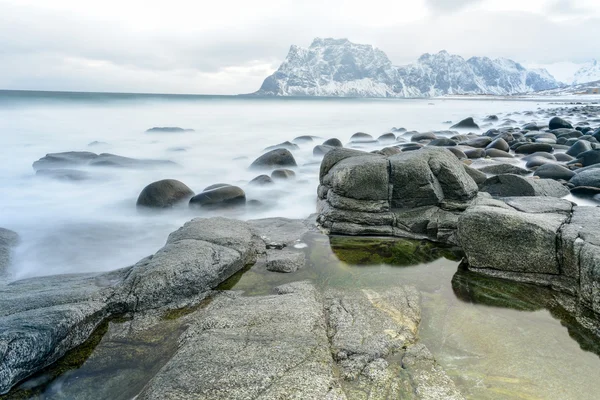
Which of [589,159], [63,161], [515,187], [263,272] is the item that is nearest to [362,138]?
[589,159]

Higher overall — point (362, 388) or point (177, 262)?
point (177, 262)

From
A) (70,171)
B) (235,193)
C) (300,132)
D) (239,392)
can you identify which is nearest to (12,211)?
(70,171)

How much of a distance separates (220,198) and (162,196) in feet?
4.45

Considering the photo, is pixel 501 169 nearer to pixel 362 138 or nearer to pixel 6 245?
pixel 6 245

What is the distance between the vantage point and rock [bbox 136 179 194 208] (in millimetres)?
8578

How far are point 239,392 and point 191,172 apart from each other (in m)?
12.1

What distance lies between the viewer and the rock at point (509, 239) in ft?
14.7

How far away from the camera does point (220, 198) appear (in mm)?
8602

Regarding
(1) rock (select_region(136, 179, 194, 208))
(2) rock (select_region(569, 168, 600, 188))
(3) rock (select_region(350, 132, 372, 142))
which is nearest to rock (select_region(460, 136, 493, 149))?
(3) rock (select_region(350, 132, 372, 142))

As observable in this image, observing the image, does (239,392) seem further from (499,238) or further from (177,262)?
(499,238)

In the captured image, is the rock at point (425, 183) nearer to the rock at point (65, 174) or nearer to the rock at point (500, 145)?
the rock at point (500, 145)

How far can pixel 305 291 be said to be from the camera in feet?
13.7

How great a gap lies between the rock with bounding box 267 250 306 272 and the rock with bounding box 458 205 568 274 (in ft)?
7.35

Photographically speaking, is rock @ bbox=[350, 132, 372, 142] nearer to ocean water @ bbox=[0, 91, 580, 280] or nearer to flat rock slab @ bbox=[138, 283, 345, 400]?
ocean water @ bbox=[0, 91, 580, 280]
